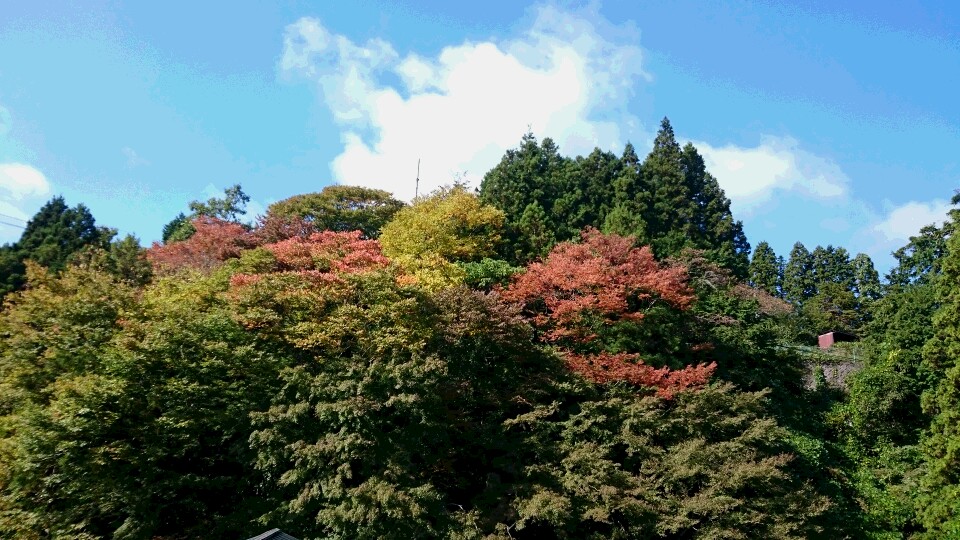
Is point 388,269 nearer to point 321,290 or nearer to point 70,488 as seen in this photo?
point 321,290

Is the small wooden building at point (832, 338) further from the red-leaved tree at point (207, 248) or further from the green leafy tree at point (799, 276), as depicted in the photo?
the red-leaved tree at point (207, 248)

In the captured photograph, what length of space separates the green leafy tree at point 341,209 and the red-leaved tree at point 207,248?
124 inches

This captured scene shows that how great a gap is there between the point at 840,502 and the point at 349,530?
501 inches

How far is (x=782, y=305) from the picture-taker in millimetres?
25359

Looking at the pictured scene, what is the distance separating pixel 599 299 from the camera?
691 inches

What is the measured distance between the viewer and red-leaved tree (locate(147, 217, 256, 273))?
23.2 m

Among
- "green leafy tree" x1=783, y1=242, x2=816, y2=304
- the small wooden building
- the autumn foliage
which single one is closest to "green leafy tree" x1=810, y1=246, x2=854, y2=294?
"green leafy tree" x1=783, y1=242, x2=816, y2=304

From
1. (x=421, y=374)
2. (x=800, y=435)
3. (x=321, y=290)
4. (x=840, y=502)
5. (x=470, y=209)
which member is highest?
(x=470, y=209)

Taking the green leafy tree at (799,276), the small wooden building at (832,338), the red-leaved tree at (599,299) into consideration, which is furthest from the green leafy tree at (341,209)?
the green leafy tree at (799,276)

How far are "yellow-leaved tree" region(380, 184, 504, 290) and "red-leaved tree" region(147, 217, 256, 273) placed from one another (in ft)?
19.4

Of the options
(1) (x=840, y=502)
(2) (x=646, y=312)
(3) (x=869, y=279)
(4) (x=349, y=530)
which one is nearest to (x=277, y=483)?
(4) (x=349, y=530)

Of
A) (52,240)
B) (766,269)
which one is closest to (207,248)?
(52,240)

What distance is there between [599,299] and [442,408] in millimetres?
5646

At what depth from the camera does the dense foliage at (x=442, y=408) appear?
12320 millimetres
